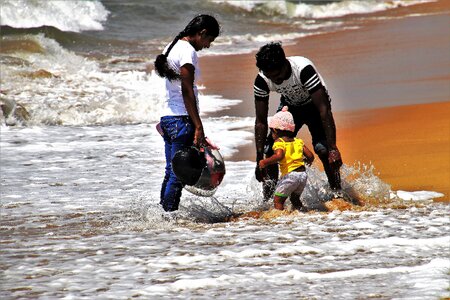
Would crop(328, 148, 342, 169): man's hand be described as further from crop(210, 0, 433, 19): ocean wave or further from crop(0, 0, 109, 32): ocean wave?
crop(210, 0, 433, 19): ocean wave

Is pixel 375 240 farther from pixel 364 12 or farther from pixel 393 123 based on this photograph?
pixel 364 12

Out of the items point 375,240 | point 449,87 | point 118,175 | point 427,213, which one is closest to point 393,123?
point 449,87

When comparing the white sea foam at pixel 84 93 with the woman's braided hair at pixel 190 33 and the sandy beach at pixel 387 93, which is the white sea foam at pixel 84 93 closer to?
the sandy beach at pixel 387 93

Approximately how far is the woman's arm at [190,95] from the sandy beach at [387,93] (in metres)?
2.34

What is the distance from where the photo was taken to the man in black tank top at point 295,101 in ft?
21.6

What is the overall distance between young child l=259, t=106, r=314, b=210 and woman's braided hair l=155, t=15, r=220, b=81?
0.84 metres

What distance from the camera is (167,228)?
6.76 meters

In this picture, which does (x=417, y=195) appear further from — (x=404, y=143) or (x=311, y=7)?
(x=311, y=7)

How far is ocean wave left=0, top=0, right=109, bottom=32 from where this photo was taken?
29.8 meters

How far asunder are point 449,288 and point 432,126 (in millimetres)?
5977

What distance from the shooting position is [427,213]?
6.97 meters

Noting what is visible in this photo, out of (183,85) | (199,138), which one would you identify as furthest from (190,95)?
(199,138)

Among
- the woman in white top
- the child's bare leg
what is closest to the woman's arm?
the woman in white top

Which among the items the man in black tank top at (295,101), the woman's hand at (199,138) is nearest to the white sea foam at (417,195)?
the man in black tank top at (295,101)
